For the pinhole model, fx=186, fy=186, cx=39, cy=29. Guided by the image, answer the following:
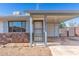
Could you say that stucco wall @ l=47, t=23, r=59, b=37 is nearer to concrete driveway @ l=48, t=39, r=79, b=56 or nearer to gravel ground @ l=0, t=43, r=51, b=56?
concrete driveway @ l=48, t=39, r=79, b=56

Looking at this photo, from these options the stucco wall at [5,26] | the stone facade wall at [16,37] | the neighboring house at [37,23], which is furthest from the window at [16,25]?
the stone facade wall at [16,37]

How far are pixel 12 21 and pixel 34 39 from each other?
6309mm

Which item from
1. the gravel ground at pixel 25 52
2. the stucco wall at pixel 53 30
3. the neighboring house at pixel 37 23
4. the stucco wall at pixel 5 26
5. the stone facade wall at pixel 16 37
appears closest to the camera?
the gravel ground at pixel 25 52

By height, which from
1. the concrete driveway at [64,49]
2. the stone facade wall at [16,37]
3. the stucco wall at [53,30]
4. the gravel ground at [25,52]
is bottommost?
the concrete driveway at [64,49]

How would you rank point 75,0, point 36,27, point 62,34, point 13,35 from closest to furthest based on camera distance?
point 75,0 < point 13,35 < point 36,27 < point 62,34

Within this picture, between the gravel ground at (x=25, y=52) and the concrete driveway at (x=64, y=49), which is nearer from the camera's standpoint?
the gravel ground at (x=25, y=52)

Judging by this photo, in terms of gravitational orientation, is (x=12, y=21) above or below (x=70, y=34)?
above

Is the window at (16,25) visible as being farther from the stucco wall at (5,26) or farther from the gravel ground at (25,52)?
the gravel ground at (25,52)

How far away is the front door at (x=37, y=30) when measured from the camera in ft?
57.3

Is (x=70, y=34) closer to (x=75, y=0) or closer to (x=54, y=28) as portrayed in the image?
(x=54, y=28)

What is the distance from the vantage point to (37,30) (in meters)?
19.2

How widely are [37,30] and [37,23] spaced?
770mm

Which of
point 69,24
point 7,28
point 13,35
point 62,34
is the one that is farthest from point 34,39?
point 69,24

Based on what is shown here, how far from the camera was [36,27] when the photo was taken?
19.2m
